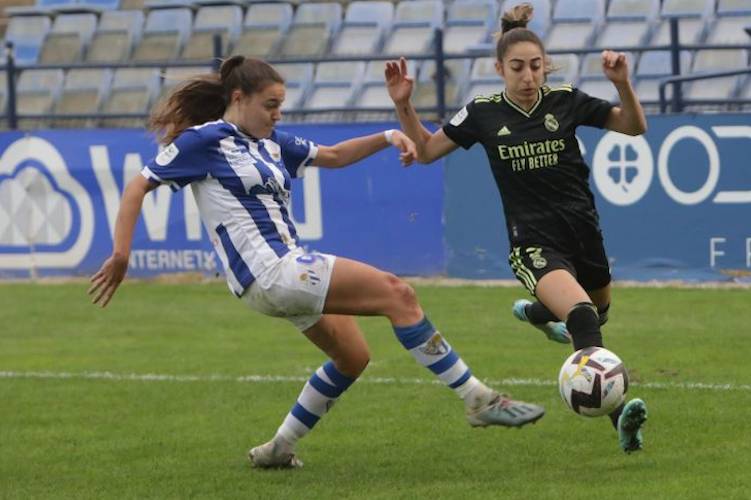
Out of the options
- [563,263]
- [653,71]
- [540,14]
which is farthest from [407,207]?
[563,263]

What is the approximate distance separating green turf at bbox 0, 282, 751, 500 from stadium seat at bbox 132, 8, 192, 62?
301 inches

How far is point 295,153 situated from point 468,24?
39.9ft

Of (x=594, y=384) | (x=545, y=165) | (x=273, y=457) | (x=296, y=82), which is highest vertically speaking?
(x=545, y=165)

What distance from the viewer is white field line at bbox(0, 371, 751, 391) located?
9008 mm

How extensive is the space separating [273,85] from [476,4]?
12.7 meters

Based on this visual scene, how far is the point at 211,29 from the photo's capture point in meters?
20.8

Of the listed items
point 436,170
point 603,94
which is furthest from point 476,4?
point 436,170

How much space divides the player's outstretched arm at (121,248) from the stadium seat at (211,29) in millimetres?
13940

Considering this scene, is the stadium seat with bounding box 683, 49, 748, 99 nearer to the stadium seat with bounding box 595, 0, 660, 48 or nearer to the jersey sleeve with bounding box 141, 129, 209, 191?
the stadium seat with bounding box 595, 0, 660, 48

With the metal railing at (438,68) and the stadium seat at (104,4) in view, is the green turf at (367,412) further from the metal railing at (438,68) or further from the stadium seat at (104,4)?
the stadium seat at (104,4)

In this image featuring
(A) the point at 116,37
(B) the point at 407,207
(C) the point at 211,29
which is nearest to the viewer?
(B) the point at 407,207

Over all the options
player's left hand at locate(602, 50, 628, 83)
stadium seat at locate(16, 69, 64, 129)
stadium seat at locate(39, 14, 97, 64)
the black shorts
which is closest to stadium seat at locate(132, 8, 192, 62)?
stadium seat at locate(39, 14, 97, 64)

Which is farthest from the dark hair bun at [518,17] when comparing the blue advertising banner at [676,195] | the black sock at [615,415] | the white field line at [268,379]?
the blue advertising banner at [676,195]

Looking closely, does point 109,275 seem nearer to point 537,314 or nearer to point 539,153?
point 539,153
